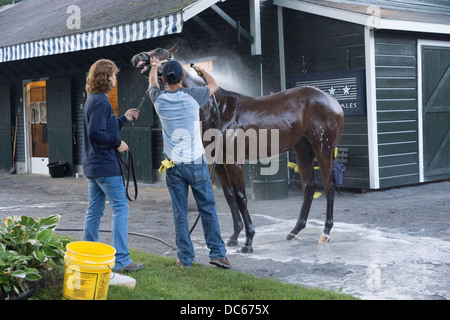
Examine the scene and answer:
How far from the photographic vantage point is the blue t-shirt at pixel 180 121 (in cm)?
518

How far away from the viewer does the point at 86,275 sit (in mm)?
4055

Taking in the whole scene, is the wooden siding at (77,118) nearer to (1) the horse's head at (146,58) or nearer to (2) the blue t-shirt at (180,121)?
(1) the horse's head at (146,58)

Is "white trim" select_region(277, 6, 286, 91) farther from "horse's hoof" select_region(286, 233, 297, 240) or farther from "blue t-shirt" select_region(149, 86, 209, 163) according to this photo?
"blue t-shirt" select_region(149, 86, 209, 163)

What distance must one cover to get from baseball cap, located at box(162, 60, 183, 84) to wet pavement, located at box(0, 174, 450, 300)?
1839 mm

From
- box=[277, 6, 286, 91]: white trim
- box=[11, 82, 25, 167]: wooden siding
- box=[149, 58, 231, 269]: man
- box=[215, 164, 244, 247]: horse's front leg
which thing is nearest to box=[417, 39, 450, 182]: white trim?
box=[277, 6, 286, 91]: white trim

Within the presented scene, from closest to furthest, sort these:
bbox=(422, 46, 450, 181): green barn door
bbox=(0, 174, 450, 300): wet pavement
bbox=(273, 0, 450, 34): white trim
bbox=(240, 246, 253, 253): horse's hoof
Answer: bbox=(0, 174, 450, 300): wet pavement → bbox=(240, 246, 253, 253): horse's hoof → bbox=(273, 0, 450, 34): white trim → bbox=(422, 46, 450, 181): green barn door

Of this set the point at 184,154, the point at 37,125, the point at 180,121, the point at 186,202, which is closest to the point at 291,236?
the point at 186,202

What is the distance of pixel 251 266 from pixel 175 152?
1.33 m

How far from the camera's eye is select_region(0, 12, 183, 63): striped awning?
29.9 feet

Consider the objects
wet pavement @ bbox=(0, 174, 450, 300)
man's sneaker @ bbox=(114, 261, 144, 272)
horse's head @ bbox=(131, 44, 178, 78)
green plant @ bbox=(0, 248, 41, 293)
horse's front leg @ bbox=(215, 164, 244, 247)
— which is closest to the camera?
green plant @ bbox=(0, 248, 41, 293)

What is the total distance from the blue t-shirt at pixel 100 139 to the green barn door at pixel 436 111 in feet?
24.7

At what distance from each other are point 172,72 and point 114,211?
1333mm
